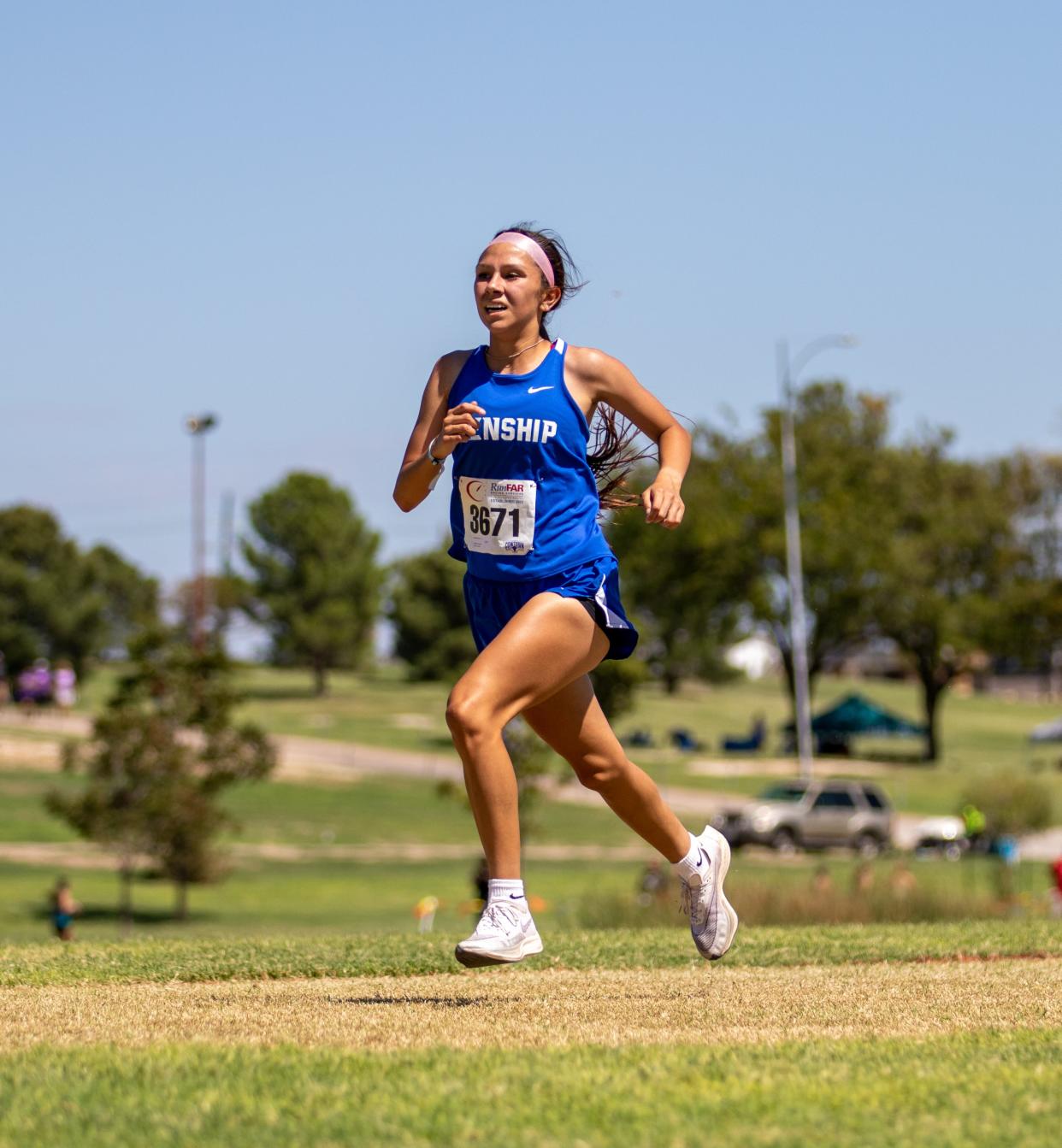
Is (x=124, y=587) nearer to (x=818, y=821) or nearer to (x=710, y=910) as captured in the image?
(x=818, y=821)

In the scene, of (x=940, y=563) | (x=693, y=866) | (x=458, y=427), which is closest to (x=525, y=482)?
(x=458, y=427)

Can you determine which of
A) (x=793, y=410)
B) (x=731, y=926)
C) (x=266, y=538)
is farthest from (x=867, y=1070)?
(x=266, y=538)

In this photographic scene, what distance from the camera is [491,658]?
5.75 m

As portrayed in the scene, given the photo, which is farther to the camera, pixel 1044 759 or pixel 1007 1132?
pixel 1044 759

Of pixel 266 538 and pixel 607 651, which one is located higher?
pixel 266 538

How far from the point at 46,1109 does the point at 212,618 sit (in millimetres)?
109234

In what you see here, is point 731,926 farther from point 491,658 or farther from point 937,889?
point 937,889

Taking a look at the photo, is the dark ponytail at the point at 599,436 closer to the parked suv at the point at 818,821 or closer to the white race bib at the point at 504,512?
the white race bib at the point at 504,512

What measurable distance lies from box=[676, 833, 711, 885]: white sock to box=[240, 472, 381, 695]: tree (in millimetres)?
97079

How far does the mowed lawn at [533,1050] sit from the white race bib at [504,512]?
144cm

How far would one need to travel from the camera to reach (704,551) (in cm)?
6800

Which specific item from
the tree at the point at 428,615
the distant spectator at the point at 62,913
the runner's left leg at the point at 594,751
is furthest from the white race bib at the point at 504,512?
the tree at the point at 428,615

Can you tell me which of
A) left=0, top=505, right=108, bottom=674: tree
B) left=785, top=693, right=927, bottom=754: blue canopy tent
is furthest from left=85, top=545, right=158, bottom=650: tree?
left=785, top=693, right=927, bottom=754: blue canopy tent

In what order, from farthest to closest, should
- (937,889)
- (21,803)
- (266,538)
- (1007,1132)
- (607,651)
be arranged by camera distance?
(266,538), (21,803), (937,889), (607,651), (1007,1132)
